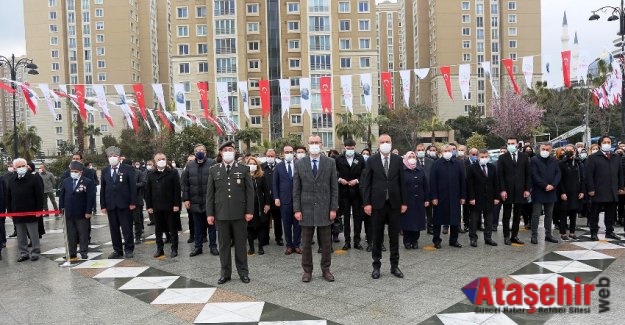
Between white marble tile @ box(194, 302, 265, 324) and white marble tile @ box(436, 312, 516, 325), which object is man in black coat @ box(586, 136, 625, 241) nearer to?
white marble tile @ box(436, 312, 516, 325)

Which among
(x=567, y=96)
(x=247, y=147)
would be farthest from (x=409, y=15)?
(x=247, y=147)

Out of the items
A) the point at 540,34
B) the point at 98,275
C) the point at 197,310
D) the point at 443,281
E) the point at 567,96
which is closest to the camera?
the point at 197,310

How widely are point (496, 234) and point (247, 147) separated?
40.5m

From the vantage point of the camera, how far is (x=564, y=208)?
8242 millimetres

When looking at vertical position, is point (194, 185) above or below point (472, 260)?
above

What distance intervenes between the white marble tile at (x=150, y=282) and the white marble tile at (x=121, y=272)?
0.32 metres

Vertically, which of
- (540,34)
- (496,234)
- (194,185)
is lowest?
(496,234)

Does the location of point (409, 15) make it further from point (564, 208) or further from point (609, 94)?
point (564, 208)

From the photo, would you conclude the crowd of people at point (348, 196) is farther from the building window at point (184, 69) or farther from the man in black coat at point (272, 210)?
the building window at point (184, 69)

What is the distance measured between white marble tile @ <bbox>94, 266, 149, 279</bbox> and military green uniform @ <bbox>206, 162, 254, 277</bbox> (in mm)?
1576

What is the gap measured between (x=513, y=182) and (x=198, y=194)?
553 centimetres

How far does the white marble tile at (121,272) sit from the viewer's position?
6.64 m

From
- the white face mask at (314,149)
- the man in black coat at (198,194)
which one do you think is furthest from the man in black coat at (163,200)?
the white face mask at (314,149)

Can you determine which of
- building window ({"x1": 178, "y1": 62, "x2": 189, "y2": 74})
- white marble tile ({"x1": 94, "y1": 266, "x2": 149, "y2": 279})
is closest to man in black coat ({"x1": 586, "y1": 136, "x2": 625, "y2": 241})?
white marble tile ({"x1": 94, "y1": 266, "x2": 149, "y2": 279})
